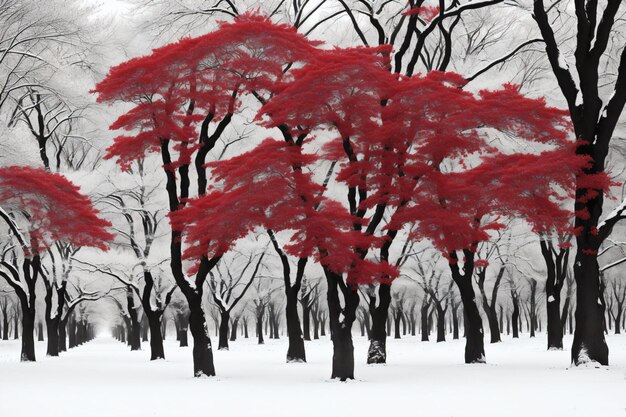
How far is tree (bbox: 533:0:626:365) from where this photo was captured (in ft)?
56.9

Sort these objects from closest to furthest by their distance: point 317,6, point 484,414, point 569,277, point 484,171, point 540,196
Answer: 1. point 484,414
2. point 540,196
3. point 484,171
4. point 317,6
5. point 569,277

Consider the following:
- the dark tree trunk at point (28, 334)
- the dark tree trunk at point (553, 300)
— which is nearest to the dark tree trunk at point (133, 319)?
the dark tree trunk at point (28, 334)

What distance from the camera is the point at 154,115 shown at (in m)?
20.1

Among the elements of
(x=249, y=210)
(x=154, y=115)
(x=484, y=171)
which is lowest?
(x=249, y=210)

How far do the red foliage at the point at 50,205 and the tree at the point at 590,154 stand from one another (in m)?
18.1

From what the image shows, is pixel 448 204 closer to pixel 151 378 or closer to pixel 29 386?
pixel 151 378

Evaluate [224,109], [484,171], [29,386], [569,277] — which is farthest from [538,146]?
[569,277]

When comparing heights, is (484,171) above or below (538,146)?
below

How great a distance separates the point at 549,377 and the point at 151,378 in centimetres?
1128

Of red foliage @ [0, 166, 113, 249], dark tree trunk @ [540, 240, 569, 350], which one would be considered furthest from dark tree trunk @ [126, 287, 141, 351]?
dark tree trunk @ [540, 240, 569, 350]

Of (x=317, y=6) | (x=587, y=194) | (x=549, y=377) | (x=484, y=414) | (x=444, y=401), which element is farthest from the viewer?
(x=317, y=6)

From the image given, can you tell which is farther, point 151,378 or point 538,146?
point 538,146

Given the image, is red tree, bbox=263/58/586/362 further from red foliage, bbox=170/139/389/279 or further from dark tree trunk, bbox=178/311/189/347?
dark tree trunk, bbox=178/311/189/347

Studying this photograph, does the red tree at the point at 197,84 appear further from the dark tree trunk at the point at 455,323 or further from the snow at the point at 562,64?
the dark tree trunk at the point at 455,323
